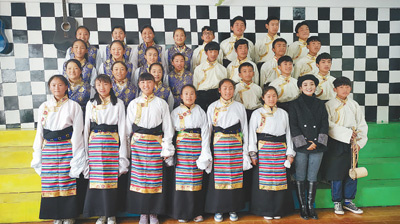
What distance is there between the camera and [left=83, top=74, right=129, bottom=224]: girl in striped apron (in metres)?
3.06

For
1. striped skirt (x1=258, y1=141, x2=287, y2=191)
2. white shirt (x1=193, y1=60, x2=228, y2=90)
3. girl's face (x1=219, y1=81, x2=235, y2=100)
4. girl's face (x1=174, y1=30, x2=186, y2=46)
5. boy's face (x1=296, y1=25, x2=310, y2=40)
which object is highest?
boy's face (x1=296, y1=25, x2=310, y2=40)

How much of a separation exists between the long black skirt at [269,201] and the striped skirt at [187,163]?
25.2 inches

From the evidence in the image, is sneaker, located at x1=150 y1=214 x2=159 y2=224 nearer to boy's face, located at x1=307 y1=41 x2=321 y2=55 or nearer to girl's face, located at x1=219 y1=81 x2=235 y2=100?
girl's face, located at x1=219 y1=81 x2=235 y2=100

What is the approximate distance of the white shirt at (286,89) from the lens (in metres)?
3.60

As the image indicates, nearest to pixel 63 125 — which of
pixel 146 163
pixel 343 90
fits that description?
pixel 146 163

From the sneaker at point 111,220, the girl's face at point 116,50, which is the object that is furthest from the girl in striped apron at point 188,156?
the girl's face at point 116,50

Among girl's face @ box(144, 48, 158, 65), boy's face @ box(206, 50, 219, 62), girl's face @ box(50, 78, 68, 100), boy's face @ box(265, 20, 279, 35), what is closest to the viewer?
girl's face @ box(50, 78, 68, 100)

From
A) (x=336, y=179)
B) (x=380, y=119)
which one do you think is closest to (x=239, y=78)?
(x=336, y=179)

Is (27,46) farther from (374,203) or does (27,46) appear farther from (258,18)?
(374,203)

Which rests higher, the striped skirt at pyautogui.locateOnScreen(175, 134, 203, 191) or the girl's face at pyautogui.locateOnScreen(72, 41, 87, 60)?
the girl's face at pyautogui.locateOnScreen(72, 41, 87, 60)

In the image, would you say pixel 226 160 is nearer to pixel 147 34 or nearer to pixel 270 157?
pixel 270 157

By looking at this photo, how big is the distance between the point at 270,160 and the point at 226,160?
455 mm

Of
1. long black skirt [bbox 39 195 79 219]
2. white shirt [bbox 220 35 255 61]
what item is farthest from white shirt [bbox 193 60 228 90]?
long black skirt [bbox 39 195 79 219]

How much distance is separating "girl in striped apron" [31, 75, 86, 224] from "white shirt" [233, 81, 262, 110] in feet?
5.76
